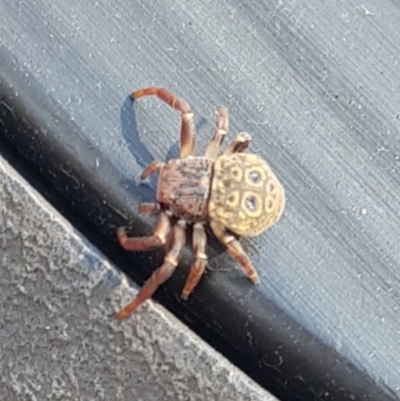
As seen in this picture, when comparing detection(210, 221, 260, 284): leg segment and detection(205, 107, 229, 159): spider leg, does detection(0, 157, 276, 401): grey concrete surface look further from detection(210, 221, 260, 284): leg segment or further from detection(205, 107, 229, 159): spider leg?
detection(205, 107, 229, 159): spider leg

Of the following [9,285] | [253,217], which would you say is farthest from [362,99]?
[9,285]

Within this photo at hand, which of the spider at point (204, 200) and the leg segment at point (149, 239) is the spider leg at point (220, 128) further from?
the leg segment at point (149, 239)

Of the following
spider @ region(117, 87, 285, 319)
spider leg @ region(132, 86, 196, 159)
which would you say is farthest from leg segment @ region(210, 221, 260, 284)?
spider leg @ region(132, 86, 196, 159)

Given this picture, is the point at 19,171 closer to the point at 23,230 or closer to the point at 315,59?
the point at 23,230

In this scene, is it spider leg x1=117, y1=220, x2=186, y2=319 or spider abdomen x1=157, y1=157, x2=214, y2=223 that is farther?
spider abdomen x1=157, y1=157, x2=214, y2=223

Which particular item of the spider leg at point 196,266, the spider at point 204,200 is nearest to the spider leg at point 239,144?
the spider at point 204,200

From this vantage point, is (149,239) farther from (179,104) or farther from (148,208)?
(179,104)

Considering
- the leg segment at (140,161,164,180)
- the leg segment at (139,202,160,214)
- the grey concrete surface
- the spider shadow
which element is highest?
the spider shadow

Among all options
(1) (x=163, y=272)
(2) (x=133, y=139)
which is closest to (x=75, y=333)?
(1) (x=163, y=272)
